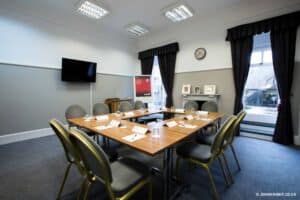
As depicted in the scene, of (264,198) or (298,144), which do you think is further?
(298,144)

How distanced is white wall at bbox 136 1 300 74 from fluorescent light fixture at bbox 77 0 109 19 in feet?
7.42

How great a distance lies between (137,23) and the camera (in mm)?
4453

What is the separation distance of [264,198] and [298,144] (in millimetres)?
2337

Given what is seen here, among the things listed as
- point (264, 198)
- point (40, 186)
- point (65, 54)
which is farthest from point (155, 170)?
point (65, 54)

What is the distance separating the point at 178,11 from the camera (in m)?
3.69

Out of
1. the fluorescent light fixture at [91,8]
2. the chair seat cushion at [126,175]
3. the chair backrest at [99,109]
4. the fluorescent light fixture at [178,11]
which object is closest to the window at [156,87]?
the fluorescent light fixture at [178,11]

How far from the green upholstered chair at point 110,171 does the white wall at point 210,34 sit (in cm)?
371

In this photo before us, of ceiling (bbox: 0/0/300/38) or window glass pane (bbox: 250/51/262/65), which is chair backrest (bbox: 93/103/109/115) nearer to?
ceiling (bbox: 0/0/300/38)

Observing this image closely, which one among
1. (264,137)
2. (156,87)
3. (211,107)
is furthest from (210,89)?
(156,87)

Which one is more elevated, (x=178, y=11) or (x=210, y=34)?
(x=178, y=11)

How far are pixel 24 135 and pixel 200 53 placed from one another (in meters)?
5.07

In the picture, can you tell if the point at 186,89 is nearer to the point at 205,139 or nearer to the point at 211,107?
the point at 211,107

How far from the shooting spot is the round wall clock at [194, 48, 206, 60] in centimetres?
427

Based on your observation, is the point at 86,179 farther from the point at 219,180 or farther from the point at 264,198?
the point at 264,198
